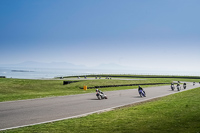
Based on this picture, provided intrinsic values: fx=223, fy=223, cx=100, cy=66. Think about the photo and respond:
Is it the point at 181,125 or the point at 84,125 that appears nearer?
the point at 181,125

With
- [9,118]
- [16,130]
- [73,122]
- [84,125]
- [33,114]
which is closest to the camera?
[16,130]

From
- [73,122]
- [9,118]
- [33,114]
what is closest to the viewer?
[73,122]

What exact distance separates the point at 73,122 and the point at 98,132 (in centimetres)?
252

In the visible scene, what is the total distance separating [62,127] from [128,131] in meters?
2.99

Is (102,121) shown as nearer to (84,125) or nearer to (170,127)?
(84,125)

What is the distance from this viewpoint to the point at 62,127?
987 cm

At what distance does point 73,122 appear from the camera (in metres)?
11.0

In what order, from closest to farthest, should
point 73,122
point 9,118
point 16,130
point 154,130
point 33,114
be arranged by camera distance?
point 154,130 → point 16,130 → point 73,122 → point 9,118 → point 33,114

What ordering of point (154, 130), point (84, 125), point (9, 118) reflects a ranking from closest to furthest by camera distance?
point (154, 130) → point (84, 125) → point (9, 118)

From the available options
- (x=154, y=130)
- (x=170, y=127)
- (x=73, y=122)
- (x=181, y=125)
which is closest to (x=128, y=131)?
(x=154, y=130)

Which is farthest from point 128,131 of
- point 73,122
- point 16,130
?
point 16,130

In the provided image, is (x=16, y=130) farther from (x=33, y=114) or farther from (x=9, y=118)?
(x=33, y=114)

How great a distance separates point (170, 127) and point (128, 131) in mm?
1871

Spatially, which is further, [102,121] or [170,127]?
[102,121]
